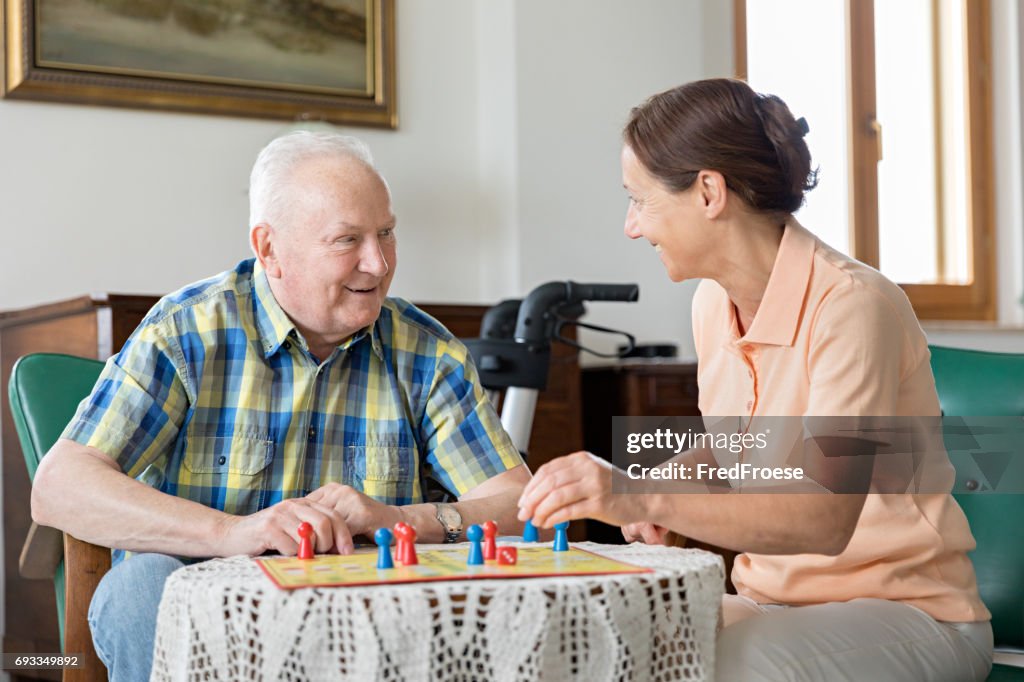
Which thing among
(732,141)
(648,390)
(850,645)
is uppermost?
(732,141)

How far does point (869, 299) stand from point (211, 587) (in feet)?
2.68

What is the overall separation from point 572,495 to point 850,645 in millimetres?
377

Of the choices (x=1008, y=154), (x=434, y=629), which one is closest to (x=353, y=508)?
(x=434, y=629)

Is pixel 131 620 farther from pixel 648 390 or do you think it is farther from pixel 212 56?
pixel 212 56

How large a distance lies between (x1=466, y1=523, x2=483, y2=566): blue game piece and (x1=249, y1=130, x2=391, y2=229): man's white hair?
69 cm

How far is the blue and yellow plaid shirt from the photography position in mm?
1663

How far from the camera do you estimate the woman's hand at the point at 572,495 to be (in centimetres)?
124

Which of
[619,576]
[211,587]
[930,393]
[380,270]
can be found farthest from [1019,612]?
[211,587]

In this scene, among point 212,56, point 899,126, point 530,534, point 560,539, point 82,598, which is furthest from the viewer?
point 899,126

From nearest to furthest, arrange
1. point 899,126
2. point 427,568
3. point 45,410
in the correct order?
1. point 427,568
2. point 45,410
3. point 899,126

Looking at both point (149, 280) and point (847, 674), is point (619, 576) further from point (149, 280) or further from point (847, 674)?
point (149, 280)

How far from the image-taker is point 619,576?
3.64 ft

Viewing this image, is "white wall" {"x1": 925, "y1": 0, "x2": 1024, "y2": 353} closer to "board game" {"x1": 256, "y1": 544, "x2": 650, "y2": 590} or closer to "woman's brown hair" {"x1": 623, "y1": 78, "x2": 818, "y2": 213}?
"woman's brown hair" {"x1": 623, "y1": 78, "x2": 818, "y2": 213}

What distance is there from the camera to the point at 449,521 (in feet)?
5.27
